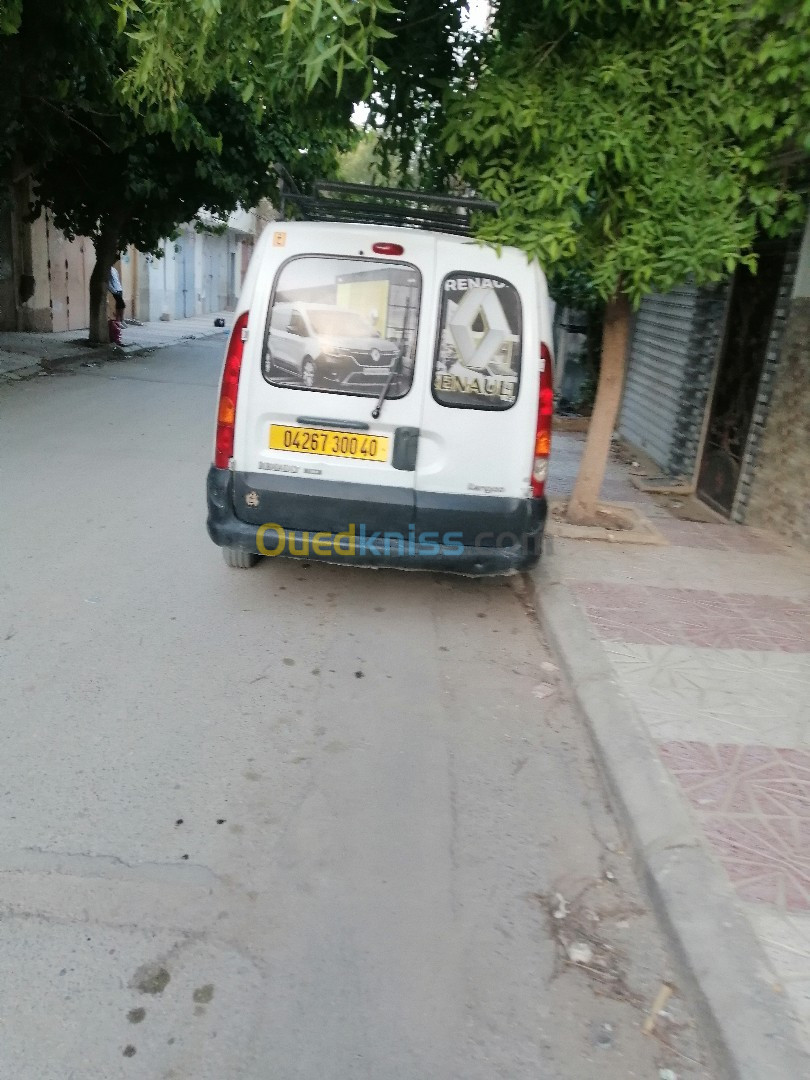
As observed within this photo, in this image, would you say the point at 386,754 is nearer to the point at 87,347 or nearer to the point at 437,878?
the point at 437,878

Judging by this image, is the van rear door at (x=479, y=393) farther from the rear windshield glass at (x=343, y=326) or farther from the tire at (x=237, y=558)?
the tire at (x=237, y=558)

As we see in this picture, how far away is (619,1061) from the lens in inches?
90.4

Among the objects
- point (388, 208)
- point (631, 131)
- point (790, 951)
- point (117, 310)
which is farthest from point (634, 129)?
point (117, 310)

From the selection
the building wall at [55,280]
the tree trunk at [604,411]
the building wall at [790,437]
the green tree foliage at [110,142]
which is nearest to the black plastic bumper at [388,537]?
the tree trunk at [604,411]

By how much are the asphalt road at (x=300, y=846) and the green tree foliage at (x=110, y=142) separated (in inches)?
283

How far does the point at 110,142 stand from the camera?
44.9 ft

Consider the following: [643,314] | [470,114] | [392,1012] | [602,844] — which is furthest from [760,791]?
[643,314]

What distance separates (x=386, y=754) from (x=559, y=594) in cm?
219

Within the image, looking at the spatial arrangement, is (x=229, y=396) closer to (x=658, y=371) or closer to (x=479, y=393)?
(x=479, y=393)

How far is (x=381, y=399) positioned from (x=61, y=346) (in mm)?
15311

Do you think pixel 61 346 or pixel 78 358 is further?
pixel 61 346

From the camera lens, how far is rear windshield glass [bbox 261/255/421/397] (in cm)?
459

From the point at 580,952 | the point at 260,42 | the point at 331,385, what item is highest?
the point at 260,42

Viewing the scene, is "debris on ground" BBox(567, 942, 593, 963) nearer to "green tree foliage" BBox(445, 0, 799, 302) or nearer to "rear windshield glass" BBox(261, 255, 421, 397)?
"rear windshield glass" BBox(261, 255, 421, 397)
